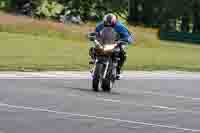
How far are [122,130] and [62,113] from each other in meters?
2.13

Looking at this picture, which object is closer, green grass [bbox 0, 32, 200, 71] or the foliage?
green grass [bbox 0, 32, 200, 71]

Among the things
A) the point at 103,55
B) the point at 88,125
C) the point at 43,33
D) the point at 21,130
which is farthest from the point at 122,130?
the point at 43,33

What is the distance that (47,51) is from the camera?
40375 millimetres

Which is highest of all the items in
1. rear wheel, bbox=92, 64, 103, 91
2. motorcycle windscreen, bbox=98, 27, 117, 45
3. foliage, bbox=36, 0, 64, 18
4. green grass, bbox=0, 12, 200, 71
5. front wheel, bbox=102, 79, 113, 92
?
motorcycle windscreen, bbox=98, 27, 117, 45

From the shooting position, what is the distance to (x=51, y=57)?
36.4m

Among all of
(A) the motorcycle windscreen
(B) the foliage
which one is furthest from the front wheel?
(B) the foliage

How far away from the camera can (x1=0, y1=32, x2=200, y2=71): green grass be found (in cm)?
3076

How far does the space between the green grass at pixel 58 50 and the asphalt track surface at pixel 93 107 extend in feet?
23.6

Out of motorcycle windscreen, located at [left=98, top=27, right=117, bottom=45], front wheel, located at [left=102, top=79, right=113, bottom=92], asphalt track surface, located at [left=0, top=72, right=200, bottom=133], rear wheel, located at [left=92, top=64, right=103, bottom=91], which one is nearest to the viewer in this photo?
asphalt track surface, located at [left=0, top=72, right=200, bottom=133]

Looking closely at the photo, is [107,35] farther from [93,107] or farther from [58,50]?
[58,50]

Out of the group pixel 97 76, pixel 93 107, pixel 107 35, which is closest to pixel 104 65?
pixel 97 76

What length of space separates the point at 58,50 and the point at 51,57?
5.23m

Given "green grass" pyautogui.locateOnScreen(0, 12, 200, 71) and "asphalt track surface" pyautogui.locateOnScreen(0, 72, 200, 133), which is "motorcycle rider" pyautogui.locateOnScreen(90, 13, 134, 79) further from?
"green grass" pyautogui.locateOnScreen(0, 12, 200, 71)

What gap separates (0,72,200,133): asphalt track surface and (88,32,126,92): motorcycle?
283 millimetres
